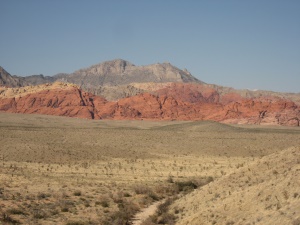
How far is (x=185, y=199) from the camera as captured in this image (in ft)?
71.4

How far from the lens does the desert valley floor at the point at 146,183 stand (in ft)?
55.1

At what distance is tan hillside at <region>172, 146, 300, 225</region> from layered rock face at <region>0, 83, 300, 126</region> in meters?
108

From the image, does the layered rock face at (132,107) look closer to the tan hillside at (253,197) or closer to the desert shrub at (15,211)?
the tan hillside at (253,197)

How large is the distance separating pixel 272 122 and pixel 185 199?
10713 centimetres

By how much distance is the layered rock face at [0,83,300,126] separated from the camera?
437 feet

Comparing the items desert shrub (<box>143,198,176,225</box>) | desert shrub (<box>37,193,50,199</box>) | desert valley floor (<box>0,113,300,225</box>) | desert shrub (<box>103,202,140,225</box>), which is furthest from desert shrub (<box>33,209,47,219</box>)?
desert shrub (<box>143,198,176,225</box>)

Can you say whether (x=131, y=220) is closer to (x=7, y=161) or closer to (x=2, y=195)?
(x=2, y=195)

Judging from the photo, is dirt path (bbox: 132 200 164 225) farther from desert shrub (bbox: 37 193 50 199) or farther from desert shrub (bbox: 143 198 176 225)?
desert shrub (bbox: 37 193 50 199)

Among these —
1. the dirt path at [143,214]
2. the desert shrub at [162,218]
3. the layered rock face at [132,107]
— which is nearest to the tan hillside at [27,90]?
the layered rock face at [132,107]

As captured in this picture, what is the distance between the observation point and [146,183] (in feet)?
102

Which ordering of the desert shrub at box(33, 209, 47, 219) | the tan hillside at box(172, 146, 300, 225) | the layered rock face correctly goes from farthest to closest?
the layered rock face → the desert shrub at box(33, 209, 47, 219) → the tan hillside at box(172, 146, 300, 225)

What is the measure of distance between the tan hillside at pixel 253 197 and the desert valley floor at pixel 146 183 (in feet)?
0.18

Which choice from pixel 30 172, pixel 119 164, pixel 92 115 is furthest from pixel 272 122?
pixel 30 172

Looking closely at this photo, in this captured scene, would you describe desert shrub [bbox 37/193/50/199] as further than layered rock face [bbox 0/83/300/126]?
No
